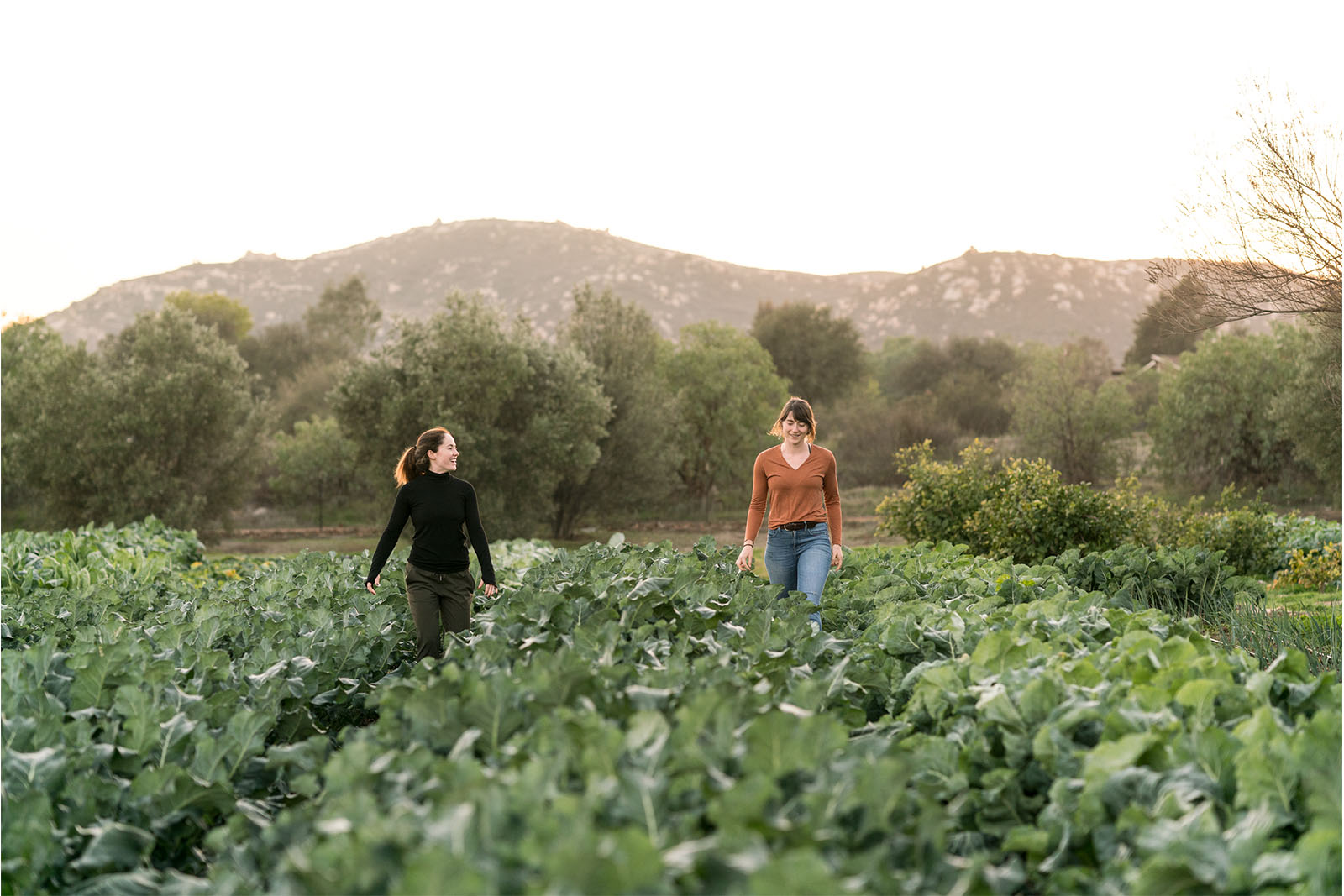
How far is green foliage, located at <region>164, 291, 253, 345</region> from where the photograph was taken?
214 feet

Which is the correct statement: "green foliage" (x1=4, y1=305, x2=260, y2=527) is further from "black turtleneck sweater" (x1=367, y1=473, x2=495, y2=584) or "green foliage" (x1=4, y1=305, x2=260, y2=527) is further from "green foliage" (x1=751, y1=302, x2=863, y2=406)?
"green foliage" (x1=751, y1=302, x2=863, y2=406)

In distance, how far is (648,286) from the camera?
396 feet

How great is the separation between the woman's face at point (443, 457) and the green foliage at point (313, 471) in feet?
97.6

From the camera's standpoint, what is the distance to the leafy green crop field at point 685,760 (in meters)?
1.94

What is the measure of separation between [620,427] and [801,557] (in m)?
20.9

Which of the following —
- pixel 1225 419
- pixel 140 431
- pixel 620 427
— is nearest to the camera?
pixel 140 431

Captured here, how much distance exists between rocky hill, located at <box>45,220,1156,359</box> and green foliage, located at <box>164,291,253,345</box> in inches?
1415

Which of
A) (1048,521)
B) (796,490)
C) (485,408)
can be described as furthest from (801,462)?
(485,408)

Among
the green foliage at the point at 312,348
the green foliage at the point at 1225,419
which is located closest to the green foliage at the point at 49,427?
the green foliage at the point at 312,348

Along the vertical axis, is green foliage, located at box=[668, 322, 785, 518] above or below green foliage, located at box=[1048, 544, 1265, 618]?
above

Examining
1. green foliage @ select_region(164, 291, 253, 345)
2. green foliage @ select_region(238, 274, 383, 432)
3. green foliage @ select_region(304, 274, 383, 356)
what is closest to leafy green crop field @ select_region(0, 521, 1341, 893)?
green foliage @ select_region(238, 274, 383, 432)

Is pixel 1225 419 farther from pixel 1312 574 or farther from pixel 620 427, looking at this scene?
pixel 1312 574

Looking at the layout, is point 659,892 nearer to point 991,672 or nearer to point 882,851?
point 882,851

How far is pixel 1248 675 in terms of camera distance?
3094mm
